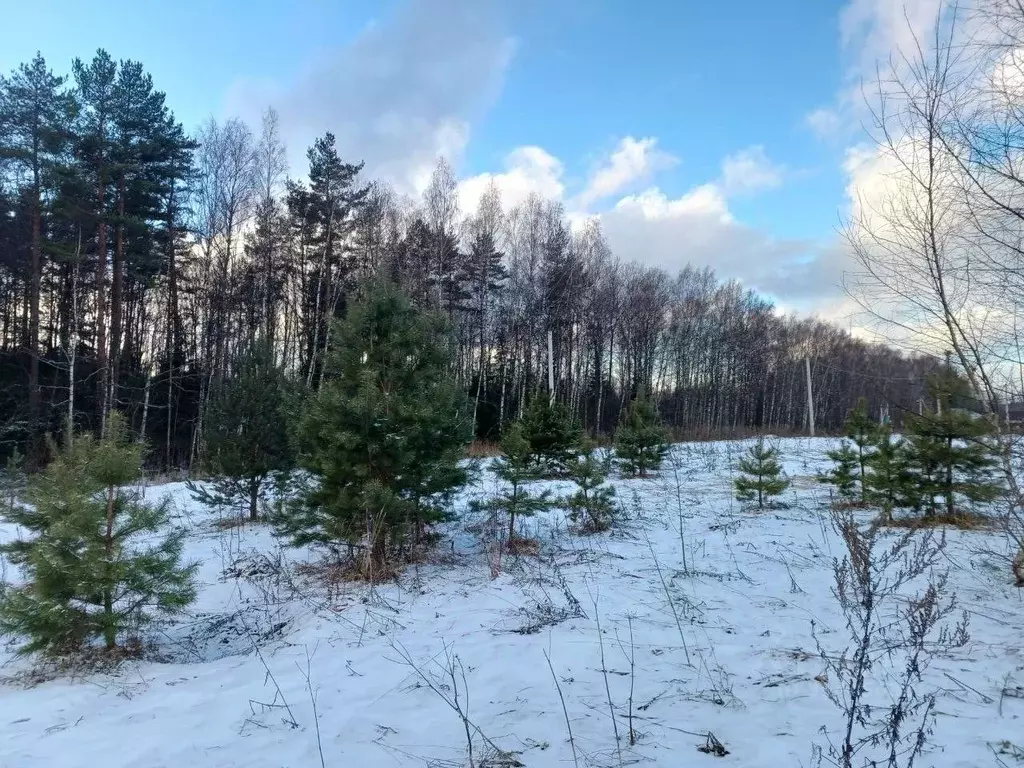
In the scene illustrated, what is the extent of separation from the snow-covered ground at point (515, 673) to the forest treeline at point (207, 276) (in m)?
3.20

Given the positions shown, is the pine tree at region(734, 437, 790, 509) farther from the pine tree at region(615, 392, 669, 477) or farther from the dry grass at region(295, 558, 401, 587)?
the dry grass at region(295, 558, 401, 587)

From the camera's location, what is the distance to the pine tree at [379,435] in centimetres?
600

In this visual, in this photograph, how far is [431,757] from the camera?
117 inches

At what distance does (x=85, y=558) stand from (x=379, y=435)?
8.77ft

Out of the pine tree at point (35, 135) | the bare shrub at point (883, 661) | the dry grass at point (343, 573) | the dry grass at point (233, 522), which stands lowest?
the dry grass at point (233, 522)

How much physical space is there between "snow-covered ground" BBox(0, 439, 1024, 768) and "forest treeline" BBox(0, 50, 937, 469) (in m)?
3.20

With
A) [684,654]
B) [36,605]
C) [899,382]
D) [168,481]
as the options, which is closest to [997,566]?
[899,382]

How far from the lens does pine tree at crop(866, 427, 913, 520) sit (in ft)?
26.0

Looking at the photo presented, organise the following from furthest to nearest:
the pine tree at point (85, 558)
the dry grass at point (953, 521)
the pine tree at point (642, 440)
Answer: the pine tree at point (642, 440), the dry grass at point (953, 521), the pine tree at point (85, 558)

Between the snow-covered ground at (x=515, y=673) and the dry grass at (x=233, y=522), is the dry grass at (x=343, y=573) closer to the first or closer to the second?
the snow-covered ground at (x=515, y=673)

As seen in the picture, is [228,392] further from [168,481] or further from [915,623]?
[915,623]

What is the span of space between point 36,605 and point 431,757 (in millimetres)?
3334

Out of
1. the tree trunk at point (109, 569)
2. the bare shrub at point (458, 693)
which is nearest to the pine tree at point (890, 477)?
the bare shrub at point (458, 693)

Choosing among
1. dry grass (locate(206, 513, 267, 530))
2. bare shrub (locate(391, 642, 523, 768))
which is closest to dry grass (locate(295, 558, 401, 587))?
bare shrub (locate(391, 642, 523, 768))
